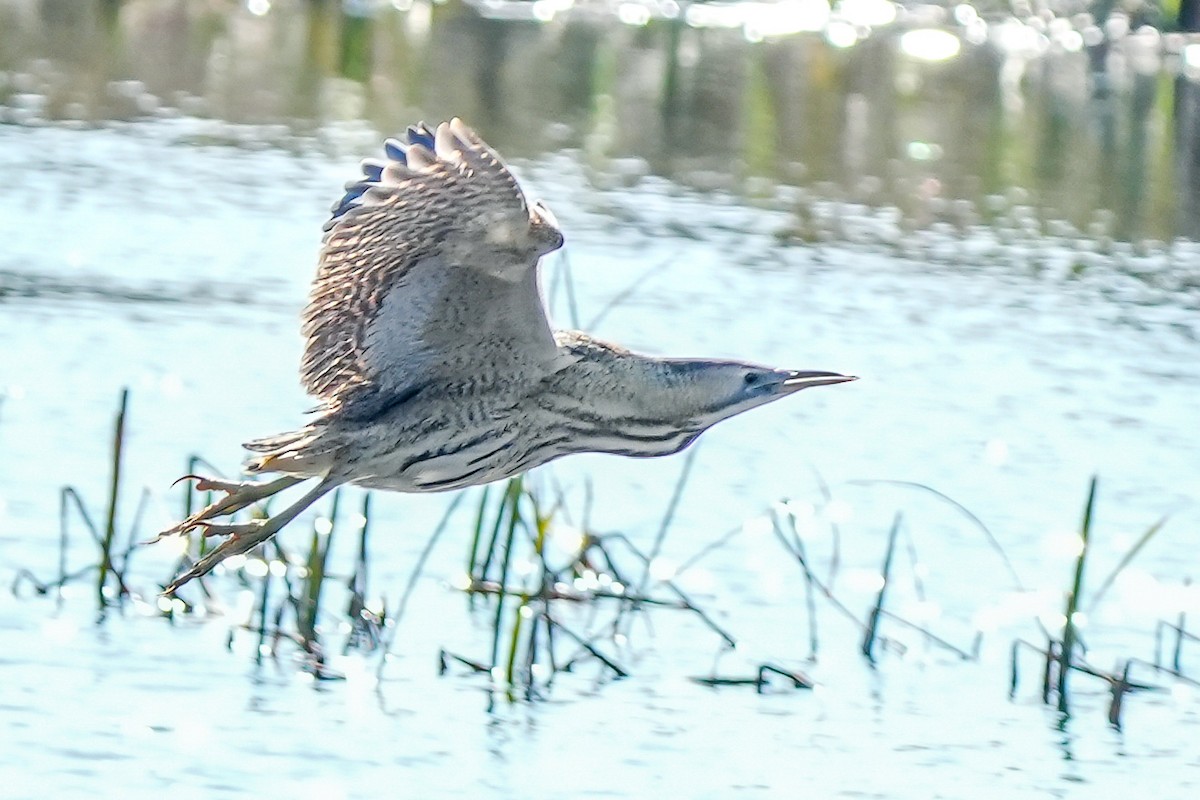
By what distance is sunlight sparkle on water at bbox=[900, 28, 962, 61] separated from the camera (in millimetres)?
28539

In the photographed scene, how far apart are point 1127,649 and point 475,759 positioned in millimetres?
2217

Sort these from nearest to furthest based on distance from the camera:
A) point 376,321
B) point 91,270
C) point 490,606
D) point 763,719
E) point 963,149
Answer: point 376,321 < point 763,719 < point 490,606 < point 91,270 < point 963,149

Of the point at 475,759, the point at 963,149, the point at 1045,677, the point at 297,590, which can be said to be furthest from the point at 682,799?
the point at 963,149

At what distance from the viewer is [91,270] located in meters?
12.0

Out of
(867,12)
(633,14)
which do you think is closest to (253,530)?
(633,14)

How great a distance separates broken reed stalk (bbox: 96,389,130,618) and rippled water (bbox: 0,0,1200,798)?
0.31 feet

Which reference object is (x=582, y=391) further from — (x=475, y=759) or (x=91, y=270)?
(x=91, y=270)

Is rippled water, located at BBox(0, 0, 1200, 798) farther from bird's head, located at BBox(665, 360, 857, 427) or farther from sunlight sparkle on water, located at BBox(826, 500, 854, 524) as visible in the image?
bird's head, located at BBox(665, 360, 857, 427)

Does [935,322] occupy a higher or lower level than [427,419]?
lower

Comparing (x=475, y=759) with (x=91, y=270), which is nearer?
(x=475, y=759)

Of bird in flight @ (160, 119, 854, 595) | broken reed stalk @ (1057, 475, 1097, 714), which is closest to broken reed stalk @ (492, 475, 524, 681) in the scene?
bird in flight @ (160, 119, 854, 595)

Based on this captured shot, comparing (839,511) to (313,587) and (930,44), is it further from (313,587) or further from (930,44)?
(930,44)

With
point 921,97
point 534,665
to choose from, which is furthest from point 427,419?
point 921,97

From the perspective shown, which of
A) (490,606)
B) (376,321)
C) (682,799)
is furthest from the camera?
(490,606)
